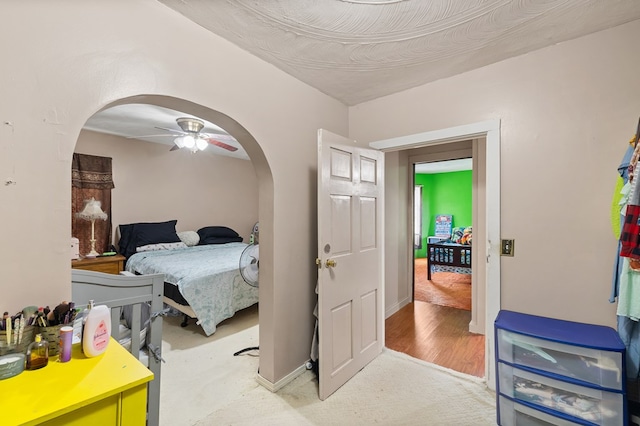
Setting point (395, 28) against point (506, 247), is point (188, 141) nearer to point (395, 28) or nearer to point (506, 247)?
point (395, 28)

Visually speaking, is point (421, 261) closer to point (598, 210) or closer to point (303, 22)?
point (598, 210)

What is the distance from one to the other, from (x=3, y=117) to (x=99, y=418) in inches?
42.1

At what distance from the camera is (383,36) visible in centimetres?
164

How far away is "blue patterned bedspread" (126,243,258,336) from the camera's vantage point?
2795 mm

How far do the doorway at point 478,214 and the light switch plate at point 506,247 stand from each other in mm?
41

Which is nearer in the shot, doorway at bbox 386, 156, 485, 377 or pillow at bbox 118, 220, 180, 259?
doorway at bbox 386, 156, 485, 377

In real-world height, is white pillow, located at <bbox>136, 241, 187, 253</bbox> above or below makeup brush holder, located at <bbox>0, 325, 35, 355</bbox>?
below

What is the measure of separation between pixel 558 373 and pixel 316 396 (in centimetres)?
144

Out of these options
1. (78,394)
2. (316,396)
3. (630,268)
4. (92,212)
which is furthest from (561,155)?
(92,212)

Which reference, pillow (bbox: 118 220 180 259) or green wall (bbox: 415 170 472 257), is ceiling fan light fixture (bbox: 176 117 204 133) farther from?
green wall (bbox: 415 170 472 257)

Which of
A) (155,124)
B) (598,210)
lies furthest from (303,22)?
(155,124)

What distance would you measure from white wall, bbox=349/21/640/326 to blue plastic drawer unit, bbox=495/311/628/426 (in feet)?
0.74

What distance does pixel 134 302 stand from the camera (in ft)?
4.60

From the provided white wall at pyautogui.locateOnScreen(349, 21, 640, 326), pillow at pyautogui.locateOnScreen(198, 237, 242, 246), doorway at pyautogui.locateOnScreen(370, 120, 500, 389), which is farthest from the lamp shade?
white wall at pyautogui.locateOnScreen(349, 21, 640, 326)
